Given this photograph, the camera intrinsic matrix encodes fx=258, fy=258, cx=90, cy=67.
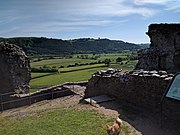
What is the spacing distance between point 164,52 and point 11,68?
10.9 metres

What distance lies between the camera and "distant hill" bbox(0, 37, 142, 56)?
90188 mm

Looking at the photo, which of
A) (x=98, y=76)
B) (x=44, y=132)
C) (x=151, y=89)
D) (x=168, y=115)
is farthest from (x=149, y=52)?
(x=44, y=132)

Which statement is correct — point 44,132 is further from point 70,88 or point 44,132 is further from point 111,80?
point 70,88

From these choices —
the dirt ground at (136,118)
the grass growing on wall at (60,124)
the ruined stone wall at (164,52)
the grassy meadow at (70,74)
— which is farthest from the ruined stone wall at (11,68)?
the grassy meadow at (70,74)

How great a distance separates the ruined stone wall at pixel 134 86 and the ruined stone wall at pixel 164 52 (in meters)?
3.06

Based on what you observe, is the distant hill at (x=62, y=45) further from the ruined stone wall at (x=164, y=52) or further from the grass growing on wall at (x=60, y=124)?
the grass growing on wall at (x=60, y=124)

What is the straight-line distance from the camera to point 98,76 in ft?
48.3

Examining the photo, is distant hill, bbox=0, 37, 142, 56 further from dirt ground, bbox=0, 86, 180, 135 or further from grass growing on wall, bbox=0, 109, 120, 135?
dirt ground, bbox=0, 86, 180, 135

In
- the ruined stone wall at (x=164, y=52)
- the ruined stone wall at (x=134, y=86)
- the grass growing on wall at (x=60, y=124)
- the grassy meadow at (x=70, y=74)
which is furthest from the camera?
the grassy meadow at (x=70, y=74)

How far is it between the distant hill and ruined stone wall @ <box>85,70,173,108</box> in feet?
191

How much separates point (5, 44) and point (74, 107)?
9.63 meters

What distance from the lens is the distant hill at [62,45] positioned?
9019 centimetres

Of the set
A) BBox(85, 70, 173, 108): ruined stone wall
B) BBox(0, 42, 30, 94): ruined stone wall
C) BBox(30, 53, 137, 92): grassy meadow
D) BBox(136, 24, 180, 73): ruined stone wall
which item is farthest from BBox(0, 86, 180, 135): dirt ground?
BBox(30, 53, 137, 92): grassy meadow

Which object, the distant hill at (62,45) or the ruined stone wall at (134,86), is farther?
the distant hill at (62,45)
